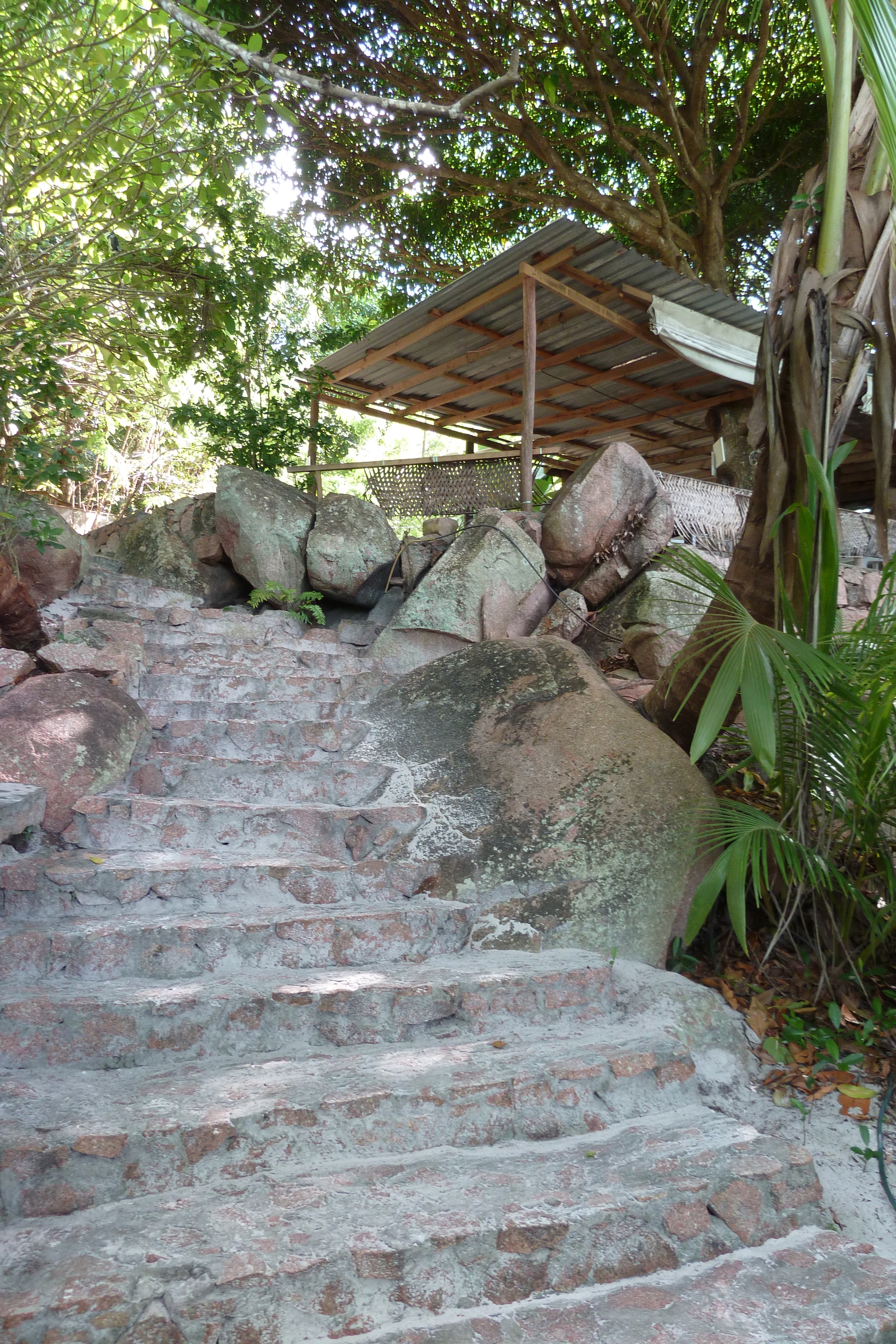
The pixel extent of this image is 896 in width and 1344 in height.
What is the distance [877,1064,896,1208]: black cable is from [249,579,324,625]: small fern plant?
4.45 meters

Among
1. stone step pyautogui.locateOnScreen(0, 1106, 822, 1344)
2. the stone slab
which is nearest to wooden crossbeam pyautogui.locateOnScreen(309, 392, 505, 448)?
the stone slab

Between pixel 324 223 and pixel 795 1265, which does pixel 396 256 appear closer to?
pixel 324 223

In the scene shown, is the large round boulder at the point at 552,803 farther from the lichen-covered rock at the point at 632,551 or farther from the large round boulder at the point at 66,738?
the lichen-covered rock at the point at 632,551

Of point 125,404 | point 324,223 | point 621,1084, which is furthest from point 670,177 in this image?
point 621,1084

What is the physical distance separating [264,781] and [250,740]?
1.12 ft

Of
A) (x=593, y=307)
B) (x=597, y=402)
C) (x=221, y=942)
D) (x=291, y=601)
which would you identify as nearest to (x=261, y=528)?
(x=291, y=601)

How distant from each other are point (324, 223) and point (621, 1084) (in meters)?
10.1

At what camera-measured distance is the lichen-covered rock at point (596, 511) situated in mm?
5449

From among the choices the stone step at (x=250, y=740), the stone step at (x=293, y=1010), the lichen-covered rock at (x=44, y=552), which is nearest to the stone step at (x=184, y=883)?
the stone step at (x=293, y=1010)

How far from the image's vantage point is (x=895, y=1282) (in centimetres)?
167

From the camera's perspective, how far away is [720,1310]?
1.58 m

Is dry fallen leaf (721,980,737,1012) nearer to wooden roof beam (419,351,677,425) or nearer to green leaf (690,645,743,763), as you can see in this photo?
green leaf (690,645,743,763)

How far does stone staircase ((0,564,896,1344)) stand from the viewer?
4.85ft

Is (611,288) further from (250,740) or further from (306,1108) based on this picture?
(306,1108)
